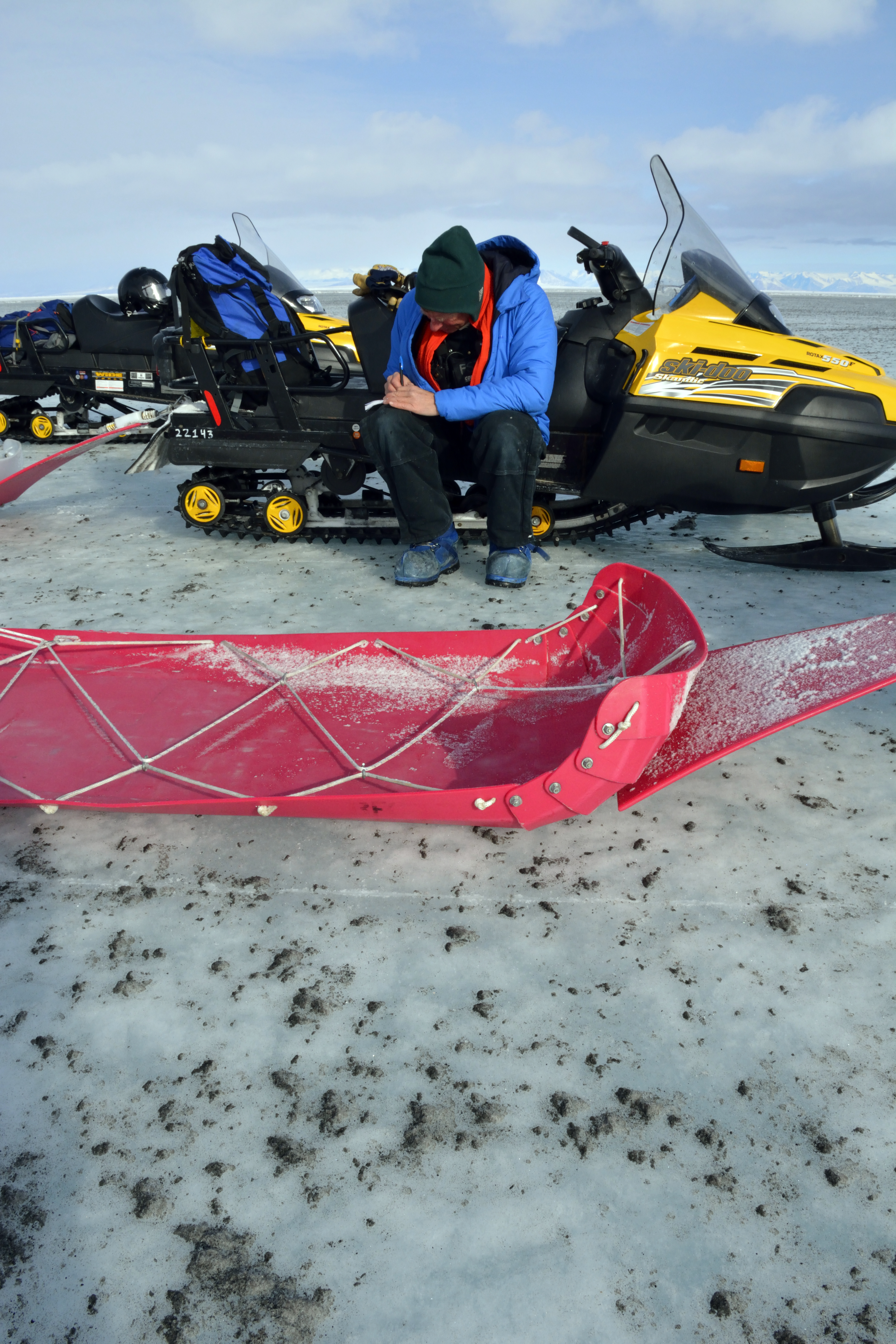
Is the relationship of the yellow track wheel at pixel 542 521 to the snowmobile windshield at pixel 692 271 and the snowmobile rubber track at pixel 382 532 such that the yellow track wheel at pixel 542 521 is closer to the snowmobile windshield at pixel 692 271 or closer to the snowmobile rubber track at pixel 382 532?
the snowmobile rubber track at pixel 382 532

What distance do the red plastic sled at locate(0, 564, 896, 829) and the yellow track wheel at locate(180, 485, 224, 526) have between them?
1761 millimetres

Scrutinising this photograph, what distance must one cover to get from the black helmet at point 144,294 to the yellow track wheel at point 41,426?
1.17 metres

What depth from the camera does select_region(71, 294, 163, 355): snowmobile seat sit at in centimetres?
646

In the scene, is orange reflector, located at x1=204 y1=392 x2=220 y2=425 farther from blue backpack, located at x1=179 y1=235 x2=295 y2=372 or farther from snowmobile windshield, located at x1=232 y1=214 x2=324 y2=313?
snowmobile windshield, located at x1=232 y1=214 x2=324 y2=313

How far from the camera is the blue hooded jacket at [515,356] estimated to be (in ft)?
10.1

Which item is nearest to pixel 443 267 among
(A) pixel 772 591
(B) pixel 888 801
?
(A) pixel 772 591

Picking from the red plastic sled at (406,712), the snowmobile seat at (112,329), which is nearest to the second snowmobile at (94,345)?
the snowmobile seat at (112,329)

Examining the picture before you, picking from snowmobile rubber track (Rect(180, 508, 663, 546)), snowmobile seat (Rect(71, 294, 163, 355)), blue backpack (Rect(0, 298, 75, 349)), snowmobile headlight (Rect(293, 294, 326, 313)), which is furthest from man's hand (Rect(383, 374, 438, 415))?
blue backpack (Rect(0, 298, 75, 349))

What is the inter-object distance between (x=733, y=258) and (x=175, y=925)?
3509 millimetres

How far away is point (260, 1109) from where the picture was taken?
123 cm

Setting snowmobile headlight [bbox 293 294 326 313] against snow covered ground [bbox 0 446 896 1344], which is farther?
snowmobile headlight [bbox 293 294 326 313]

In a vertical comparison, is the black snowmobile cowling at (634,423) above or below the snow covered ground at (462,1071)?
above

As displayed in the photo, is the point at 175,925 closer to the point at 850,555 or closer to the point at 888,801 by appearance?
the point at 888,801

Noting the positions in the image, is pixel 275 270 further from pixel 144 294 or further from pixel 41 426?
pixel 41 426
